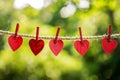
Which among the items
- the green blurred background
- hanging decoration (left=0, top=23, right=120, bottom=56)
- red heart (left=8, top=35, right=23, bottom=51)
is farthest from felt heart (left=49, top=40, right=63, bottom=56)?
the green blurred background

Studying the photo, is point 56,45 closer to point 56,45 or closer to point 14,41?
point 56,45

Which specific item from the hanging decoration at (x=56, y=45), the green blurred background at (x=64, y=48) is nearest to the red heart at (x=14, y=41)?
the hanging decoration at (x=56, y=45)

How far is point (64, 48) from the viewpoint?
4281 mm

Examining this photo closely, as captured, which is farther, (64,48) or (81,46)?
(64,48)

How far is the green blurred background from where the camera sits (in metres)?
3.37

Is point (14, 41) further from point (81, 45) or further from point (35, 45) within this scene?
point (81, 45)

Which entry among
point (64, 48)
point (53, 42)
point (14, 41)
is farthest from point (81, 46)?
point (64, 48)

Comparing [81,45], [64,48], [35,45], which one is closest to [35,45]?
[35,45]

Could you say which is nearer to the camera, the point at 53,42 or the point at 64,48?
the point at 53,42

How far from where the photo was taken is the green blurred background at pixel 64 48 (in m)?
3.37

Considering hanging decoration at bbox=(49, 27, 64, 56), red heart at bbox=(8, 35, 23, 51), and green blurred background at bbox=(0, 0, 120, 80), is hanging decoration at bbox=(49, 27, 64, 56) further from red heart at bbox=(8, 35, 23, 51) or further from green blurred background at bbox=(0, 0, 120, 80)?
green blurred background at bbox=(0, 0, 120, 80)

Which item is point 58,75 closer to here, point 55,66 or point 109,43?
point 55,66

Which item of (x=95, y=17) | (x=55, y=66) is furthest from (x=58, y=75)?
(x=95, y=17)

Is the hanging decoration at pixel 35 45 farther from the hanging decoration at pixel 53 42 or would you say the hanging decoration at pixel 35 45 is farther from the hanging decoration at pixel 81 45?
the hanging decoration at pixel 81 45
